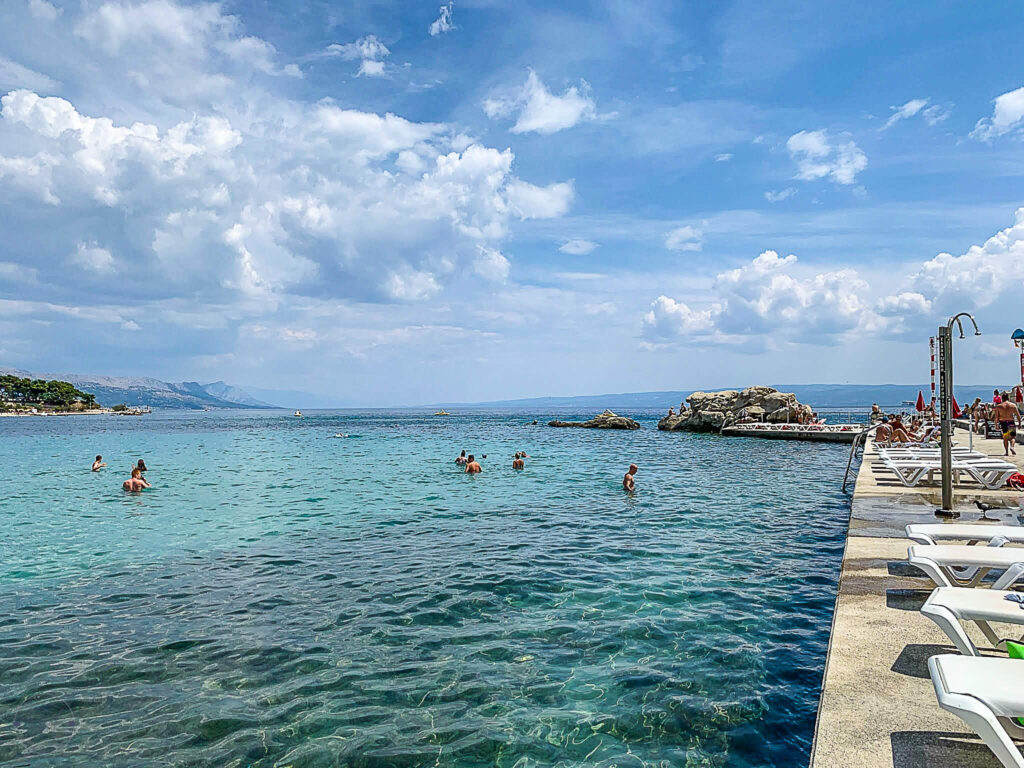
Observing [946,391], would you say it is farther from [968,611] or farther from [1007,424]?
[1007,424]

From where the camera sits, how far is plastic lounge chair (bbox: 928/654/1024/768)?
9.37 feet

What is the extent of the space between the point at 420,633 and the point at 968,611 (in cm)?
521

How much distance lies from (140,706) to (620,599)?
17.6 ft

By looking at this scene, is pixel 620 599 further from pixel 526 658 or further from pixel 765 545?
pixel 765 545

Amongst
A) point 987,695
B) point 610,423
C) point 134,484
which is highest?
point 987,695

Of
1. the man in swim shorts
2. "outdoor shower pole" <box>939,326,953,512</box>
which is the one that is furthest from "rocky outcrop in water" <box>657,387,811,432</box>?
"outdoor shower pole" <box>939,326,953,512</box>

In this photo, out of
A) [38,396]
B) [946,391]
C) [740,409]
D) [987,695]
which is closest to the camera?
[987,695]

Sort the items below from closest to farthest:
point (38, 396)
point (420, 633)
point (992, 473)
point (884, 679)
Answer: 1. point (884, 679)
2. point (420, 633)
3. point (992, 473)
4. point (38, 396)

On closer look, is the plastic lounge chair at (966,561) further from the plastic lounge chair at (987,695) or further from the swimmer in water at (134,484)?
the swimmer in water at (134,484)

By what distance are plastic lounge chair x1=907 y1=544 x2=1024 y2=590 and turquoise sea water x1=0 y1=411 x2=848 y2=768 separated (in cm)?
146

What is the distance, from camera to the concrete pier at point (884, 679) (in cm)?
360

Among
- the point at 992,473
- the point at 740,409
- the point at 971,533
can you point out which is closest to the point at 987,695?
the point at 971,533

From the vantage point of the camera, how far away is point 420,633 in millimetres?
7340

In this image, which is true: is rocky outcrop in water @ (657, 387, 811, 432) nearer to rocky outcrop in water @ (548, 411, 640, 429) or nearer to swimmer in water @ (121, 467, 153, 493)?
rocky outcrop in water @ (548, 411, 640, 429)
